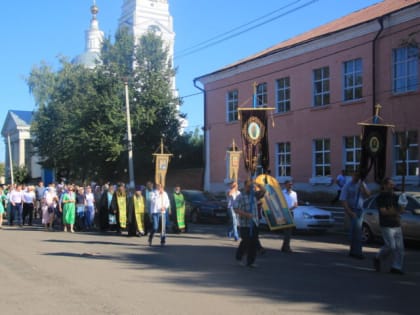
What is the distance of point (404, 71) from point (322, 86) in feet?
15.4

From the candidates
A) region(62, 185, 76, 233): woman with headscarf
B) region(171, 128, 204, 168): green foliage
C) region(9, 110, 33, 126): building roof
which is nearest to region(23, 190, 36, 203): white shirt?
region(62, 185, 76, 233): woman with headscarf

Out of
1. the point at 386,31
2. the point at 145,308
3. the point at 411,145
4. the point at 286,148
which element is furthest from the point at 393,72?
the point at 145,308

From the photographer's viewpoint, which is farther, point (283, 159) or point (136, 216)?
point (283, 159)

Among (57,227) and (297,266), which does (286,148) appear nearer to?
(57,227)

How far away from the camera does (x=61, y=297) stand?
7387 millimetres

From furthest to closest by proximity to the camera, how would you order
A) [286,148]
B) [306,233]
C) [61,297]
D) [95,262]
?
1. [286,148]
2. [306,233]
3. [95,262]
4. [61,297]

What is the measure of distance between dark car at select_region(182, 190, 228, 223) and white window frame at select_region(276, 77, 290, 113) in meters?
8.20

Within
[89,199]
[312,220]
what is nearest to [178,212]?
[89,199]

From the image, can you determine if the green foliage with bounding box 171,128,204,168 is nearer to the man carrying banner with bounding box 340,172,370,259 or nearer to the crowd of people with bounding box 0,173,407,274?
the crowd of people with bounding box 0,173,407,274

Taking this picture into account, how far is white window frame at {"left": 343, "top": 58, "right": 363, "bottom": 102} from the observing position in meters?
24.5

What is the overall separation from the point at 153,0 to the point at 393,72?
56.1 metres

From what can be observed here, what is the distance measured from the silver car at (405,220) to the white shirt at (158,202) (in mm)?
5445

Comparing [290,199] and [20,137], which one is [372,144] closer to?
[290,199]

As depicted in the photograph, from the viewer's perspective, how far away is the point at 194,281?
8.62 meters
